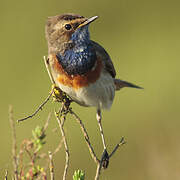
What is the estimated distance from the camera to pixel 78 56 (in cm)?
527

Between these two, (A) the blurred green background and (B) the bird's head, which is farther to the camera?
(A) the blurred green background

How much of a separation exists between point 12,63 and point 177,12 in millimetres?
4939

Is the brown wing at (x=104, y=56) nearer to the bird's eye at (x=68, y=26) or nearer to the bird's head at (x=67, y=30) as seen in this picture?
the bird's head at (x=67, y=30)

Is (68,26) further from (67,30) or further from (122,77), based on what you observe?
(122,77)

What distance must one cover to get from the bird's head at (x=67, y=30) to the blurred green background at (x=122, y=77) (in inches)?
80.2

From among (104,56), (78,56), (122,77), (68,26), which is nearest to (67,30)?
(68,26)

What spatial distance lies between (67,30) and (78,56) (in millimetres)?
274

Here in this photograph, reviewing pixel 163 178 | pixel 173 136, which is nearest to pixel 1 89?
pixel 173 136

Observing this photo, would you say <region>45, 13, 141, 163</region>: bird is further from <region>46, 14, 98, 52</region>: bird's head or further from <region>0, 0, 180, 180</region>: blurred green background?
<region>0, 0, 180, 180</region>: blurred green background

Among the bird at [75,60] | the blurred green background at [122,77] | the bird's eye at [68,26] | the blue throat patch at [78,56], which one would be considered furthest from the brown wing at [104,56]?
the blurred green background at [122,77]

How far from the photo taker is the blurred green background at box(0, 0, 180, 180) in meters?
8.16

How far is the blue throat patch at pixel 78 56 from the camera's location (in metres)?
5.21

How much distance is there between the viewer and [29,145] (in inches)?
130

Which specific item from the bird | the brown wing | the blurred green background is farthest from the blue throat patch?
the blurred green background
